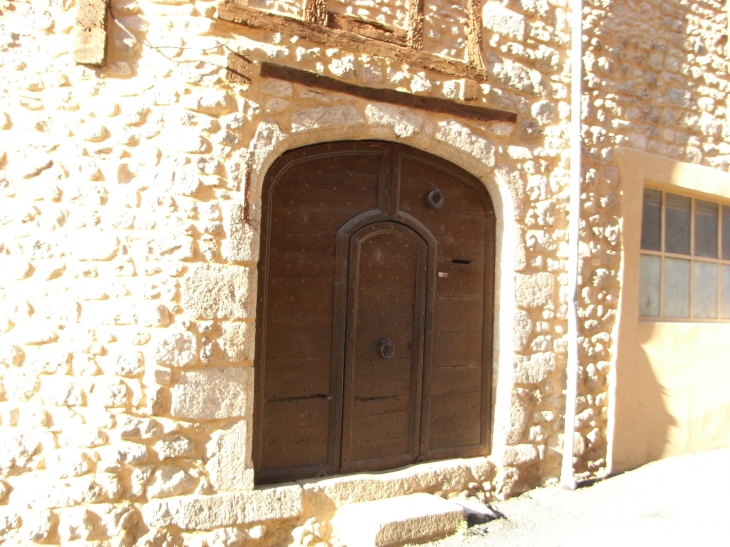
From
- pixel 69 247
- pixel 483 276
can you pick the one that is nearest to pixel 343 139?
pixel 483 276

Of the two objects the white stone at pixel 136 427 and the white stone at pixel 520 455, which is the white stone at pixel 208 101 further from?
the white stone at pixel 520 455

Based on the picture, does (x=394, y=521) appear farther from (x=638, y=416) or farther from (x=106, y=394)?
(x=638, y=416)

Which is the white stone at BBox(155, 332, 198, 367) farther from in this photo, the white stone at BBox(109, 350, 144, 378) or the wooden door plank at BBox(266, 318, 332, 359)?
the wooden door plank at BBox(266, 318, 332, 359)

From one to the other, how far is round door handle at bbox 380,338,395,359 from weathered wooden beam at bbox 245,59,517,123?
1.45 m

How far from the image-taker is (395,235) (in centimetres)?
360

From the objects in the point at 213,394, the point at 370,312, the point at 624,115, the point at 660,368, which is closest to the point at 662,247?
the point at 660,368

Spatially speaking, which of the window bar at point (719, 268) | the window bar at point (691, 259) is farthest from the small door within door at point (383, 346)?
the window bar at point (719, 268)

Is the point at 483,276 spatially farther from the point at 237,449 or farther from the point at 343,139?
the point at 237,449

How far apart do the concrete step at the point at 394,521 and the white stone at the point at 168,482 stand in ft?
2.83

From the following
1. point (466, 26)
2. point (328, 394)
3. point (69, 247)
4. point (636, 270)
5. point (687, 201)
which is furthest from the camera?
point (687, 201)

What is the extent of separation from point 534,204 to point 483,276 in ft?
1.97

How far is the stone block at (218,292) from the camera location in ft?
9.43

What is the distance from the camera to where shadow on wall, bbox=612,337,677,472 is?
13.5ft

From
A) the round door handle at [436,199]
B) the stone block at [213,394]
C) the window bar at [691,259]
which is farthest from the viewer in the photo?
the window bar at [691,259]
